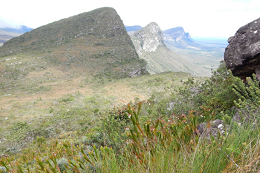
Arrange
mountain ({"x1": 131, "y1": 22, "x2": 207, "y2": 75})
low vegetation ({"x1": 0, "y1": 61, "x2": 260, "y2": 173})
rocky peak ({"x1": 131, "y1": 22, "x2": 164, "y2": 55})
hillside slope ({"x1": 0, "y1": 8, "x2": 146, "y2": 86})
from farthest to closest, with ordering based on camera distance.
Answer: rocky peak ({"x1": 131, "y1": 22, "x2": 164, "y2": 55}) → mountain ({"x1": 131, "y1": 22, "x2": 207, "y2": 75}) → hillside slope ({"x1": 0, "y1": 8, "x2": 146, "y2": 86}) → low vegetation ({"x1": 0, "y1": 61, "x2": 260, "y2": 173})

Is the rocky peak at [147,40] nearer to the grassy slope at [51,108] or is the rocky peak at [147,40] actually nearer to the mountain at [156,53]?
the mountain at [156,53]

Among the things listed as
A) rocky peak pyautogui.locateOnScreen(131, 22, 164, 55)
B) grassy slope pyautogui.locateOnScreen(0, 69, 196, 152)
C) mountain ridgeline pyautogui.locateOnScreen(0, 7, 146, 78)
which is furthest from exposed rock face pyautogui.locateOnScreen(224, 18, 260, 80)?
rocky peak pyautogui.locateOnScreen(131, 22, 164, 55)

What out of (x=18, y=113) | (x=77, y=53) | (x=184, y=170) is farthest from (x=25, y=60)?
(x=184, y=170)

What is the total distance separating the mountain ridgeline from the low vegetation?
689 inches

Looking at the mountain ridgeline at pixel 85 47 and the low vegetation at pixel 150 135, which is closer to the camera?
the low vegetation at pixel 150 135

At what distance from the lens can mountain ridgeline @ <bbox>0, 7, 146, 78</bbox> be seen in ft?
98.9

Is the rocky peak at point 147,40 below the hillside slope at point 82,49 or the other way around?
the other way around

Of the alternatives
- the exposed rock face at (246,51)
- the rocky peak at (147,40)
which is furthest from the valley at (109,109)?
the rocky peak at (147,40)

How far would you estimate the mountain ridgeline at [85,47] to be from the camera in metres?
30.2

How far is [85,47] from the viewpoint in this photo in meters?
38.5

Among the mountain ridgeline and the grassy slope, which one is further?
the mountain ridgeline

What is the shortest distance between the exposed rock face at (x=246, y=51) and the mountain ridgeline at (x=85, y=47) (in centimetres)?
2379

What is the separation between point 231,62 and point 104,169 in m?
4.60

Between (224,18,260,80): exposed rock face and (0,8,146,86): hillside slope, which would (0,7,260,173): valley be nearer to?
(0,8,146,86): hillside slope
